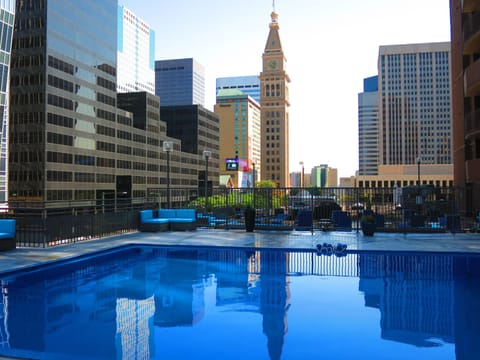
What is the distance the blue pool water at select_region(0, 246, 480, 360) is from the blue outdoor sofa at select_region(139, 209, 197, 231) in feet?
22.7

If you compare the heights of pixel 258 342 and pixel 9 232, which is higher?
pixel 9 232

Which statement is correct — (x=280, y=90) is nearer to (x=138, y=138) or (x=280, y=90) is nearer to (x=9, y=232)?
(x=138, y=138)

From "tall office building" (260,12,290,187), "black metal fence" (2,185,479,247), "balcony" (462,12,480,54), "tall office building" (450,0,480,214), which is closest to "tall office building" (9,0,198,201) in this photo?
"black metal fence" (2,185,479,247)

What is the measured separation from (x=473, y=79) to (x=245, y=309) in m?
26.7

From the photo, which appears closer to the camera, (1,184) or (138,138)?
(1,184)

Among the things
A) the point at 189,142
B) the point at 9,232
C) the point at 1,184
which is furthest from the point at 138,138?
the point at 9,232

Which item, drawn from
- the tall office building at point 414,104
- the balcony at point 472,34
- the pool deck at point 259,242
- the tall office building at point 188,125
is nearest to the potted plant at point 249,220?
the pool deck at point 259,242

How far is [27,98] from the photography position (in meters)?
77.6

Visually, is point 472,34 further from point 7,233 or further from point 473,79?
point 7,233

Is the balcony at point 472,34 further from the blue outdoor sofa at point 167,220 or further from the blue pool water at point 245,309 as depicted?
the blue outdoor sofa at point 167,220

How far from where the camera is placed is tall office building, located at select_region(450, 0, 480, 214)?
98.3 feet

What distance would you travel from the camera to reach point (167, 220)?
21203mm

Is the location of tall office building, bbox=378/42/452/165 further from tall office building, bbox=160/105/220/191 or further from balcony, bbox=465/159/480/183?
balcony, bbox=465/159/480/183

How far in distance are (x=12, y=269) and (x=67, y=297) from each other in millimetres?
2806
